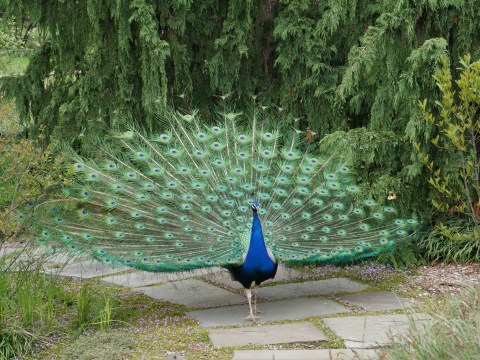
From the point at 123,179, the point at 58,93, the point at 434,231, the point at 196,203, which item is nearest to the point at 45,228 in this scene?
the point at 123,179

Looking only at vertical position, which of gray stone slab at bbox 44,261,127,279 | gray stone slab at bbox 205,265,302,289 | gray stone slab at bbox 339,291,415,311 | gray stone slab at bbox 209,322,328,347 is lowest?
gray stone slab at bbox 209,322,328,347

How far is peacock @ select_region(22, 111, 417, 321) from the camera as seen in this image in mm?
5703

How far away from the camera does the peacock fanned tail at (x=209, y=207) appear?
18.9 feet

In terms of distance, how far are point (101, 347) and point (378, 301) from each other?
2096mm

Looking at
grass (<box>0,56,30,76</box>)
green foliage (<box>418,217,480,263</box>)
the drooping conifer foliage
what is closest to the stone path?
green foliage (<box>418,217,480,263</box>)

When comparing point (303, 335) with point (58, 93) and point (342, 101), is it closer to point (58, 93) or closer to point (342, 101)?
point (342, 101)

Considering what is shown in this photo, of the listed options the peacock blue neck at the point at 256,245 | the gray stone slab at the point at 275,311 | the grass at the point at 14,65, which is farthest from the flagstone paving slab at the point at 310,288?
the grass at the point at 14,65

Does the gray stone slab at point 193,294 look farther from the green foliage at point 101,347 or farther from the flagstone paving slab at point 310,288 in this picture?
the green foliage at point 101,347

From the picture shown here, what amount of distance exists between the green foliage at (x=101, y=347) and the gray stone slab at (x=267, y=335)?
0.55 metres

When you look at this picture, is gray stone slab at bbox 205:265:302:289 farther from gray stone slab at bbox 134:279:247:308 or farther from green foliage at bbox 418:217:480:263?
green foliage at bbox 418:217:480:263

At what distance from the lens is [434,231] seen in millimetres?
6848

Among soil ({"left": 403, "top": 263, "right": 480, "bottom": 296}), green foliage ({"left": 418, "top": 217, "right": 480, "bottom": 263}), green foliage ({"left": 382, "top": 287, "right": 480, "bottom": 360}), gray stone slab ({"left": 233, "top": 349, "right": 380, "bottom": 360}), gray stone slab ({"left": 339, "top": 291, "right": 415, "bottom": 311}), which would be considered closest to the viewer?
green foliage ({"left": 382, "top": 287, "right": 480, "bottom": 360})

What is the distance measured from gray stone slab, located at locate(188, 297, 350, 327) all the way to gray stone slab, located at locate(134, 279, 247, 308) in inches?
8.2

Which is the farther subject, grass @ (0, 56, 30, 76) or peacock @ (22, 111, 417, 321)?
grass @ (0, 56, 30, 76)
